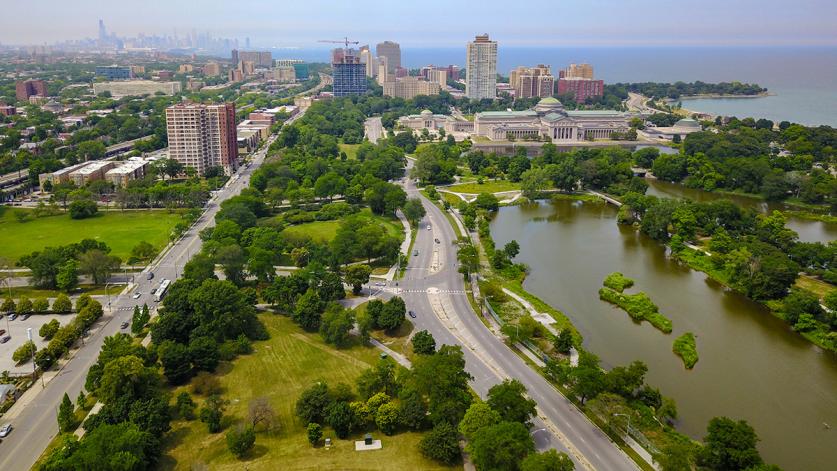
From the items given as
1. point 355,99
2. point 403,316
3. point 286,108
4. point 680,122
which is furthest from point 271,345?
point 355,99

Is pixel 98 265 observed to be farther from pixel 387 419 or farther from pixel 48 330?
pixel 387 419

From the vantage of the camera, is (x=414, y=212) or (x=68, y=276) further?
(x=414, y=212)

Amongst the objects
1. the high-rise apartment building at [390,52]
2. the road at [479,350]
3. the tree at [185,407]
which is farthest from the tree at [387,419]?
the high-rise apartment building at [390,52]

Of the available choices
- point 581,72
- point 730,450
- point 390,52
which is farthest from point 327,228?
point 390,52

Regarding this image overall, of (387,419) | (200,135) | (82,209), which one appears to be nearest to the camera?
(387,419)

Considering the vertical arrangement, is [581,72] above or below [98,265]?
above

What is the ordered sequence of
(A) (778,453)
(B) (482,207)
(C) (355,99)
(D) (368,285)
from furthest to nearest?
(C) (355,99) < (B) (482,207) < (D) (368,285) < (A) (778,453)

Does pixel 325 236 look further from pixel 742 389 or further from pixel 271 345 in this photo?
pixel 742 389

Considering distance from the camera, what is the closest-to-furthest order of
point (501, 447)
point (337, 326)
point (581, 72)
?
point (501, 447) < point (337, 326) < point (581, 72)
